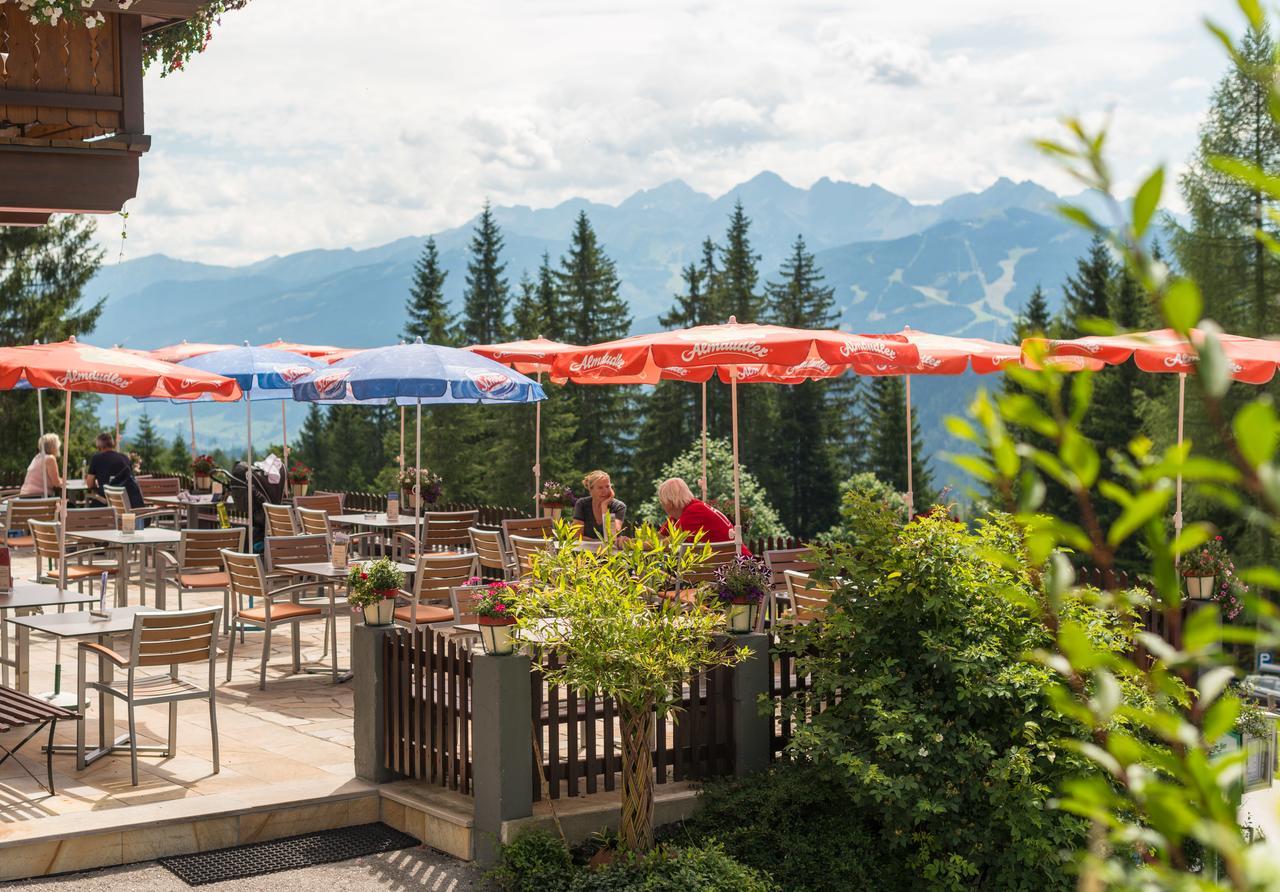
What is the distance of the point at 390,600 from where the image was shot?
7441 millimetres

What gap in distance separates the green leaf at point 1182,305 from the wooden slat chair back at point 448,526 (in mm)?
12498

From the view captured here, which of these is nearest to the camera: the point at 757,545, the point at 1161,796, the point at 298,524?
the point at 1161,796

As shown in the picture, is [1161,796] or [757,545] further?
[757,545]

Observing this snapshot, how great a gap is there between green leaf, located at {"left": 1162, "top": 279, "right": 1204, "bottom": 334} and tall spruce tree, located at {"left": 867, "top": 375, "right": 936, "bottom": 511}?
62385 mm

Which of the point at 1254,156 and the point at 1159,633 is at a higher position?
the point at 1254,156

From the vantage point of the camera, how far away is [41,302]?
41156 mm

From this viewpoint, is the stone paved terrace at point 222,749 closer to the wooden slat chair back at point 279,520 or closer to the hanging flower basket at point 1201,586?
the wooden slat chair back at point 279,520

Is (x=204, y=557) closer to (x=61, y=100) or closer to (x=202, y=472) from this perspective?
(x=61, y=100)

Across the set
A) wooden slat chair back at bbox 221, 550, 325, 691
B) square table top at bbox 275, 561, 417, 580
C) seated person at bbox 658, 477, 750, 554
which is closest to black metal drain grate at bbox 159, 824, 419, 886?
wooden slat chair back at bbox 221, 550, 325, 691

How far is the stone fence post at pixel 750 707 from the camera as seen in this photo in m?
7.34

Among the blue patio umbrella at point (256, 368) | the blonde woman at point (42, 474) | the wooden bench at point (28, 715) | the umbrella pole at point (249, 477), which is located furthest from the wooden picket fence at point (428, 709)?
the blonde woman at point (42, 474)

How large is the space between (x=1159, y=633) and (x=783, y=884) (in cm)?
391

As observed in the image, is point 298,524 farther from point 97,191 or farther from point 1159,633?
point 1159,633

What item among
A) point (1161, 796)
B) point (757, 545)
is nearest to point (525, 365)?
point (757, 545)
